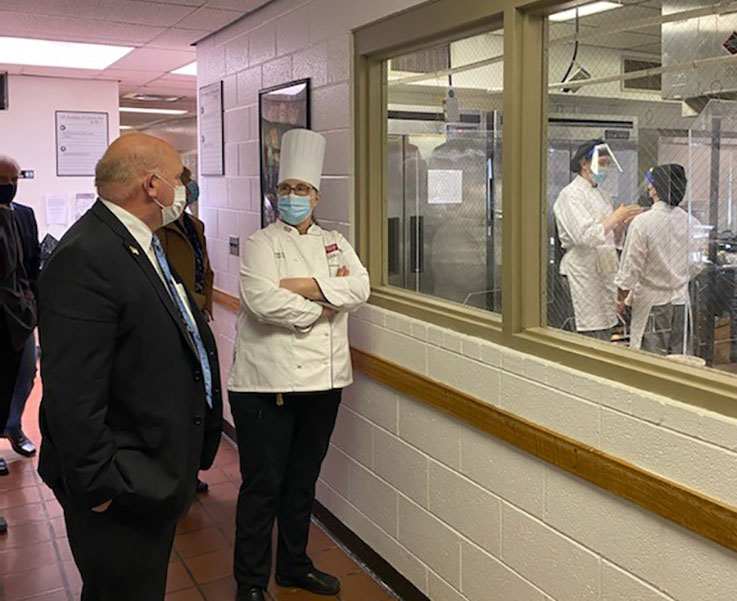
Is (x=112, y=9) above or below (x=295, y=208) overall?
above

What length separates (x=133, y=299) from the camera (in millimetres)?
1828

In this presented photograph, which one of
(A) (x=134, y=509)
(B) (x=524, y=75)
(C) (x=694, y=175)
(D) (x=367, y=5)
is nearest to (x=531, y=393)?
(C) (x=694, y=175)

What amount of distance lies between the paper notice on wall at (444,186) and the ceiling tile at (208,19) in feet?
5.76

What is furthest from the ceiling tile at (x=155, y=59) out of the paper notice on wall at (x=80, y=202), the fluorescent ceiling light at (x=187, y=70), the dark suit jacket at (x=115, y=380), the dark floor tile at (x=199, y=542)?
the dark suit jacket at (x=115, y=380)

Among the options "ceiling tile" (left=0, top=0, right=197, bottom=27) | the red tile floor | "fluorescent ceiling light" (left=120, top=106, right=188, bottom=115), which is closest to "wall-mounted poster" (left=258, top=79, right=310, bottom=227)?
"ceiling tile" (left=0, top=0, right=197, bottom=27)

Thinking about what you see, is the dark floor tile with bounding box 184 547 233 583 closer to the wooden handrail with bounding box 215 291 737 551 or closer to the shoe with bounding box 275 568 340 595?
the shoe with bounding box 275 568 340 595

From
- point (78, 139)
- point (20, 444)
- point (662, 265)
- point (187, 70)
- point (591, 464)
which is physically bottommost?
point (20, 444)

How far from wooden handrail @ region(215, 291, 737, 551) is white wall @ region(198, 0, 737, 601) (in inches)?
1.1

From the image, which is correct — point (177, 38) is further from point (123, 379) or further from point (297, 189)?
point (123, 379)

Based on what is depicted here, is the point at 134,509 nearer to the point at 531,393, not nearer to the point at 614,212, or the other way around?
the point at 531,393

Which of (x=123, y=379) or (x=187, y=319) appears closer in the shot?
(x=123, y=379)

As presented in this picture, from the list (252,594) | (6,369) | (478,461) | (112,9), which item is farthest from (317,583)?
(112,9)

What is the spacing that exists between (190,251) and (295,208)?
2.70ft

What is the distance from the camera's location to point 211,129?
4.92 m
